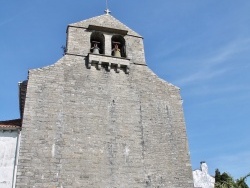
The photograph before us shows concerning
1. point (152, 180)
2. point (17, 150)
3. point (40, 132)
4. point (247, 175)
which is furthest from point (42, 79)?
point (247, 175)

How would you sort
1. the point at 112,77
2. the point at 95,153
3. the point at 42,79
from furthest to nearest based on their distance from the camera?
the point at 112,77, the point at 42,79, the point at 95,153

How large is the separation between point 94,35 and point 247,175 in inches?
357

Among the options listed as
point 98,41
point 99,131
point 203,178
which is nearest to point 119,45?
point 98,41

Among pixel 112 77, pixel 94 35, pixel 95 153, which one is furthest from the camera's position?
pixel 94 35

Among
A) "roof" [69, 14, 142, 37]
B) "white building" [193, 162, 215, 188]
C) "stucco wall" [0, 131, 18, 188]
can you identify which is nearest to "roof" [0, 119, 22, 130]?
"stucco wall" [0, 131, 18, 188]

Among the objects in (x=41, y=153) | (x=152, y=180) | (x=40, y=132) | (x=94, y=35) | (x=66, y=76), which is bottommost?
(x=152, y=180)

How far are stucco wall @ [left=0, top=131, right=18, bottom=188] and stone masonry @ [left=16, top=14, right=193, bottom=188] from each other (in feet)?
0.88

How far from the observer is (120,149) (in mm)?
12656

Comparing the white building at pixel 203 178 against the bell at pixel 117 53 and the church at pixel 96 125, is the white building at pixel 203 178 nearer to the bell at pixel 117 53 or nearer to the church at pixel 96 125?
the church at pixel 96 125

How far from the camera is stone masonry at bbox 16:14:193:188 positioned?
11703mm

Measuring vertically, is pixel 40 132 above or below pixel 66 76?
below

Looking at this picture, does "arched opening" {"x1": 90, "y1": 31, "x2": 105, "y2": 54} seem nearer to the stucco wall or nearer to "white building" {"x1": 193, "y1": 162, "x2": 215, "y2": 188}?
the stucco wall

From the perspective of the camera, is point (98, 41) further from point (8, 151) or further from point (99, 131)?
point (8, 151)

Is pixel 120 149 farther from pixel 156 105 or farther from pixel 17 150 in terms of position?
pixel 17 150
